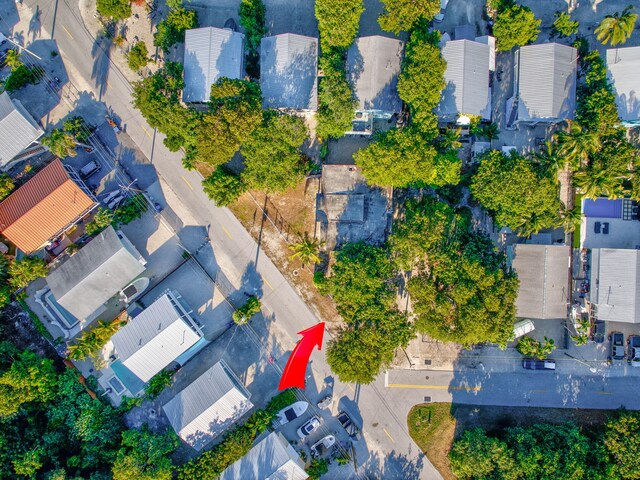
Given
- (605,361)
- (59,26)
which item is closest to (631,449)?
(605,361)

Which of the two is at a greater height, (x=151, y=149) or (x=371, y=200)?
(x=151, y=149)

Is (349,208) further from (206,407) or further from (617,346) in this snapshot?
(617,346)

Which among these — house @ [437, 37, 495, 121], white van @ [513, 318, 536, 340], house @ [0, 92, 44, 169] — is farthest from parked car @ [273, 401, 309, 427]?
house @ [0, 92, 44, 169]

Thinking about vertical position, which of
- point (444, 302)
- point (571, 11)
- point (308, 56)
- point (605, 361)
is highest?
point (571, 11)

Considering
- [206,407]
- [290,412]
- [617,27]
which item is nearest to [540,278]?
[617,27]

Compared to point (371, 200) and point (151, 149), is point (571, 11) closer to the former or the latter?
point (371, 200)

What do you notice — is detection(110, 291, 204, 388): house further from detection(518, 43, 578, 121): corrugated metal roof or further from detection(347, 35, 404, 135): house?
detection(518, 43, 578, 121): corrugated metal roof
